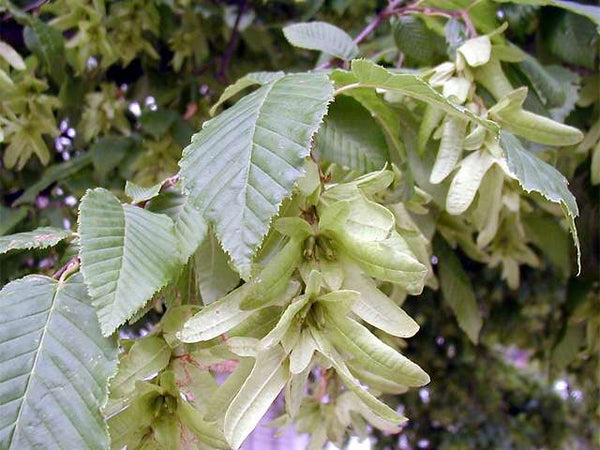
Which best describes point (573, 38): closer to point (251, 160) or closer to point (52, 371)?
point (251, 160)

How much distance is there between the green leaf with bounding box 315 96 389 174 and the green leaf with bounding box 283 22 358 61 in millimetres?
257

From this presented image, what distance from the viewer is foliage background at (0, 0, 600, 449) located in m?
1.35

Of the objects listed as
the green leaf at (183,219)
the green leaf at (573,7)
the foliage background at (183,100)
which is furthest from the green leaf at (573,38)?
the green leaf at (183,219)

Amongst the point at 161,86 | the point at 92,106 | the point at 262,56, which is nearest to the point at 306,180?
the point at 92,106

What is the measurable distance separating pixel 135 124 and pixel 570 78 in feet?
3.65

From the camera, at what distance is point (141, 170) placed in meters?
1.57

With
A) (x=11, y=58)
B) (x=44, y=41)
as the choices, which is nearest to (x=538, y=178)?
(x=11, y=58)

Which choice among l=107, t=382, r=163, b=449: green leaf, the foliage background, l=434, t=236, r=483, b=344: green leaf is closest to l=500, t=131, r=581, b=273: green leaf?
the foliage background

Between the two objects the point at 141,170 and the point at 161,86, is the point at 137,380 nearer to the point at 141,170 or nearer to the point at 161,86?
the point at 141,170

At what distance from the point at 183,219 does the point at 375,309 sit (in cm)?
24

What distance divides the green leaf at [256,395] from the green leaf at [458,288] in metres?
0.81

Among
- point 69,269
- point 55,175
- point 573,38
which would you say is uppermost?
point 69,269

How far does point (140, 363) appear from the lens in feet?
2.14

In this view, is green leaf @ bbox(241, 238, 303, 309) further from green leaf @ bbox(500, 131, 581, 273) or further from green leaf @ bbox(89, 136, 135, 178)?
green leaf @ bbox(89, 136, 135, 178)
